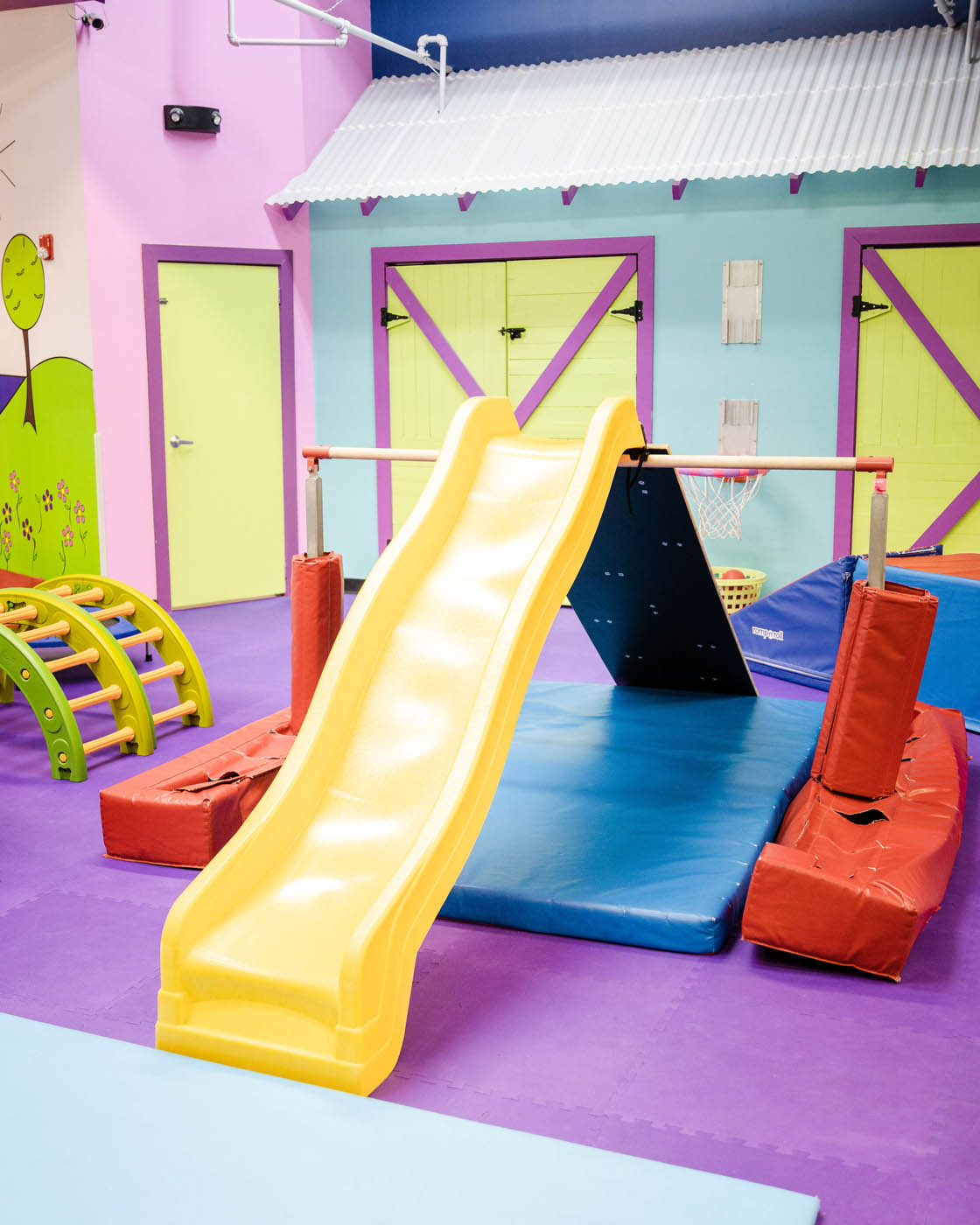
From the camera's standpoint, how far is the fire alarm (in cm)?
849

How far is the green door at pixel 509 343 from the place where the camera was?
8742 mm

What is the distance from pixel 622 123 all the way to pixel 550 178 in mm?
703

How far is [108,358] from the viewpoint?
332 inches

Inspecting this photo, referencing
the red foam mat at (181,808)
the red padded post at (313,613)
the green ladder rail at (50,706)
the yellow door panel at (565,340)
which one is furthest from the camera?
the yellow door panel at (565,340)

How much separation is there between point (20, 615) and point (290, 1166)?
3.97 meters

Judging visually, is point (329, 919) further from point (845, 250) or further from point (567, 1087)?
point (845, 250)

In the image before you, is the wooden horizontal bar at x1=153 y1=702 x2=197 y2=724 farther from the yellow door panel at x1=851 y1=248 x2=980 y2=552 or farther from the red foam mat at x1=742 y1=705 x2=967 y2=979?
the yellow door panel at x1=851 y1=248 x2=980 y2=552

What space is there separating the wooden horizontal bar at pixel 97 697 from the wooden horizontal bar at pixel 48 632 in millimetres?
340

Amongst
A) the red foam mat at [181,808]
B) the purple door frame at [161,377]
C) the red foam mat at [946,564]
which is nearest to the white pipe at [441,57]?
the purple door frame at [161,377]

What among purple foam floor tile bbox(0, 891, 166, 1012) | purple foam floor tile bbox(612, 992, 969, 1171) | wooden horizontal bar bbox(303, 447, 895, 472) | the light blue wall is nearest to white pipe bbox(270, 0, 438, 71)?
the light blue wall

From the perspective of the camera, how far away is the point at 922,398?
8.03m

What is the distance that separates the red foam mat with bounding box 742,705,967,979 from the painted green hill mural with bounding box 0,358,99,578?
564 cm

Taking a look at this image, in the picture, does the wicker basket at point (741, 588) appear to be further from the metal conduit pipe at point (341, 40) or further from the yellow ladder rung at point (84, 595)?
the metal conduit pipe at point (341, 40)

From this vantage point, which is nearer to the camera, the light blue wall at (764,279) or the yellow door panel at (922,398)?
the yellow door panel at (922,398)
